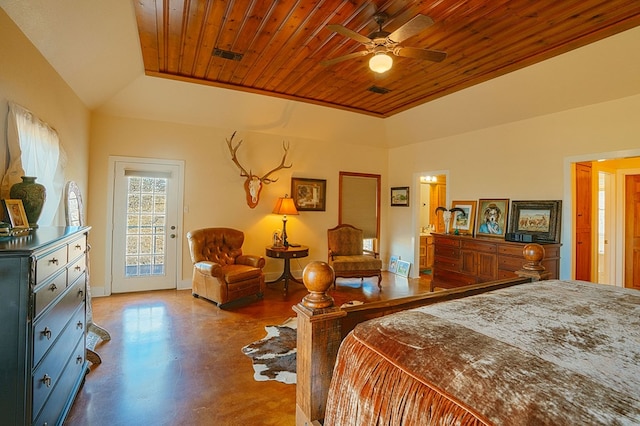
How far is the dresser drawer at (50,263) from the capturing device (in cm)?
141

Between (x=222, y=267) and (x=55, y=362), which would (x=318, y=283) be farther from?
(x=222, y=267)

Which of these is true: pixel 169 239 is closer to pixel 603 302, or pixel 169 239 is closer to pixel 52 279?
pixel 52 279

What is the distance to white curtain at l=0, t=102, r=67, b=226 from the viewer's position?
216cm

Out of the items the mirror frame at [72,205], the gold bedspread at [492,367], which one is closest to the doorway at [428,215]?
the gold bedspread at [492,367]

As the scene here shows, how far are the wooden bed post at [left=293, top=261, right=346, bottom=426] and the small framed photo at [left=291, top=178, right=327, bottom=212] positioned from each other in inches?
186

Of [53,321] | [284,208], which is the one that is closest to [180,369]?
[53,321]

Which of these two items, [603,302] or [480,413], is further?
[603,302]

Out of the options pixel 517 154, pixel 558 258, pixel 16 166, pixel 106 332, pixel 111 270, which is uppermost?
pixel 517 154

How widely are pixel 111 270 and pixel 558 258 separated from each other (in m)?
6.31

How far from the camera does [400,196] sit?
259 inches

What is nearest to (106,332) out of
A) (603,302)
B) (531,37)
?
(603,302)

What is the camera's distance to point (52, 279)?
1586 millimetres

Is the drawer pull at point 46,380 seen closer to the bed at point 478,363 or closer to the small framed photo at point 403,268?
the bed at point 478,363

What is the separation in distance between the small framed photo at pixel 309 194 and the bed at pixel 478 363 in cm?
456
